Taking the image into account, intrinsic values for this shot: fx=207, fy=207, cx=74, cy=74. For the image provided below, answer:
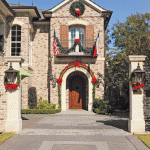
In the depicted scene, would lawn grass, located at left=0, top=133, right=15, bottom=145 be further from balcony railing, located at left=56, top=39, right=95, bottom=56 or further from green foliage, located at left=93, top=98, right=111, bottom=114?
balcony railing, located at left=56, top=39, right=95, bottom=56

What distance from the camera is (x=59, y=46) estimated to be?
17797 millimetres

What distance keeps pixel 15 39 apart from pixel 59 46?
390cm

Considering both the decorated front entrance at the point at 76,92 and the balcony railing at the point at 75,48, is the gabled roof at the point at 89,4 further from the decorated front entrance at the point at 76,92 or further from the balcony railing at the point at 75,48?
the decorated front entrance at the point at 76,92

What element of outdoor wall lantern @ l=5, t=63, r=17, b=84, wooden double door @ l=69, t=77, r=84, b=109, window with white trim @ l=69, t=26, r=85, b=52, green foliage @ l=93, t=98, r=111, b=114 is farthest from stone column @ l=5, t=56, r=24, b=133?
wooden double door @ l=69, t=77, r=84, b=109

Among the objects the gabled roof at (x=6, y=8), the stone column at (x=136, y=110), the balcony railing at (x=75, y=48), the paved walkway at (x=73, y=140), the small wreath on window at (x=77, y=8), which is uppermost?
the small wreath on window at (x=77, y=8)

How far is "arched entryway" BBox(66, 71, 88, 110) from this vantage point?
1923 cm

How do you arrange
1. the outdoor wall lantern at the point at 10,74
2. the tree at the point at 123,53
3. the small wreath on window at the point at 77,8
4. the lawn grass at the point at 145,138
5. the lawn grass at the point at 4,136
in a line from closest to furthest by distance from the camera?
1. the lawn grass at the point at 145,138
2. the lawn grass at the point at 4,136
3. the outdoor wall lantern at the point at 10,74
4. the tree at the point at 123,53
5. the small wreath on window at the point at 77,8

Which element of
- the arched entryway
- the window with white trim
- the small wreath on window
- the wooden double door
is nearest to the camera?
the small wreath on window

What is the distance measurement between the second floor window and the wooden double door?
5570 millimetres

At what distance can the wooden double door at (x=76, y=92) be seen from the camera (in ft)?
63.5

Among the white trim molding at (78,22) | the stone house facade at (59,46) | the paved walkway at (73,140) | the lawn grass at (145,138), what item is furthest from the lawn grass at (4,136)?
the white trim molding at (78,22)

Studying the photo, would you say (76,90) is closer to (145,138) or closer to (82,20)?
(82,20)

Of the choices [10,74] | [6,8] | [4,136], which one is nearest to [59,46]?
[6,8]

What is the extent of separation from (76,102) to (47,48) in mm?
5701
